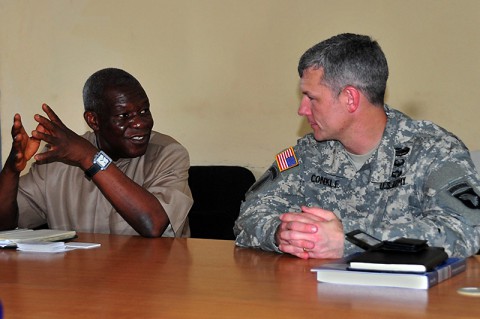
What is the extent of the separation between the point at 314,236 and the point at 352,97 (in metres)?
0.70

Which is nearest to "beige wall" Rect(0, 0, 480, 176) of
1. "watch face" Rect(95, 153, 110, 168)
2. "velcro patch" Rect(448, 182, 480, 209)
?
"watch face" Rect(95, 153, 110, 168)

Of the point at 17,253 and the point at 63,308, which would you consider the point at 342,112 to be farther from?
the point at 63,308

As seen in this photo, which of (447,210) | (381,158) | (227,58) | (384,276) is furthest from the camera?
(227,58)

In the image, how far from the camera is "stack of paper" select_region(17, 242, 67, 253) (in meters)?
2.50

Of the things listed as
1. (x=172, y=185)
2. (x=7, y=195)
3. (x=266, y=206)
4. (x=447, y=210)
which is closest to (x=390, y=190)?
(x=447, y=210)

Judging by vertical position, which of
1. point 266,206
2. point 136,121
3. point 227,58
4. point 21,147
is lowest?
point 266,206

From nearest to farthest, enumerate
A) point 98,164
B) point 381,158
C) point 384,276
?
1. point 384,276
2. point 381,158
3. point 98,164

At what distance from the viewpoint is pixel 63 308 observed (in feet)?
5.39

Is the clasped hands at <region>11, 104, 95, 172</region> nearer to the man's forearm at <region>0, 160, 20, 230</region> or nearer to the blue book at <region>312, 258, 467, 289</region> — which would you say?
the man's forearm at <region>0, 160, 20, 230</region>

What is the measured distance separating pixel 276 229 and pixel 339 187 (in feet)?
1.55

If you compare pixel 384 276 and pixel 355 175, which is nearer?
pixel 384 276

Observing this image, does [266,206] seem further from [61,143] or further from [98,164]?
[61,143]

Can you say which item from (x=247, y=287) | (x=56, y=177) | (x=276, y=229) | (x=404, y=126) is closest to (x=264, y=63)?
(x=56, y=177)

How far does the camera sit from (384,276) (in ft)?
5.82
